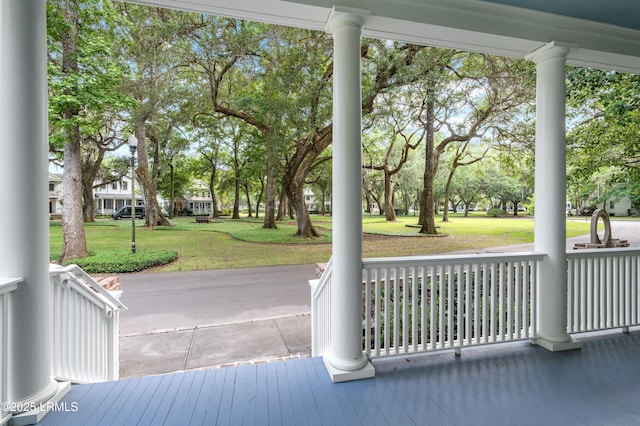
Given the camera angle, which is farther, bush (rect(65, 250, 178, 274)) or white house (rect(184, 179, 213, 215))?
white house (rect(184, 179, 213, 215))

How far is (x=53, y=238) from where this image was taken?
434 inches

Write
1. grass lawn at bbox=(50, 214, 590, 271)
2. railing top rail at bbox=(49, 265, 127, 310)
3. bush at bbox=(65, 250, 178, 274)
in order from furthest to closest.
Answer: grass lawn at bbox=(50, 214, 590, 271) → bush at bbox=(65, 250, 178, 274) → railing top rail at bbox=(49, 265, 127, 310)

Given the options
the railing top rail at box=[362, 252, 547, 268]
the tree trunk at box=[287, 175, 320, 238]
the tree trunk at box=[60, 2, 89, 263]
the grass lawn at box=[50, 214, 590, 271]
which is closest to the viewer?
the railing top rail at box=[362, 252, 547, 268]

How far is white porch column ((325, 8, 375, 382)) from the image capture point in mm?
2156

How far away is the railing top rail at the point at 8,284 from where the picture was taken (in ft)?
5.11

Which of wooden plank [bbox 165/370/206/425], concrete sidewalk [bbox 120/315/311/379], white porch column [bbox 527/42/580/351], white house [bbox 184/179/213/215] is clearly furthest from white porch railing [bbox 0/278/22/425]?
white house [bbox 184/179/213/215]

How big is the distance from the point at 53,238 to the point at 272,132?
9.64 m

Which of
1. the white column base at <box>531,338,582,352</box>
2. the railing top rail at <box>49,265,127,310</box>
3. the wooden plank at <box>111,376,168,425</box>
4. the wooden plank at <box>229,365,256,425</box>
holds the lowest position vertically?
the wooden plank at <box>111,376,168,425</box>

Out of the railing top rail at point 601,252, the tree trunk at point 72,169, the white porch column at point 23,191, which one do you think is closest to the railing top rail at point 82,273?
the white porch column at point 23,191

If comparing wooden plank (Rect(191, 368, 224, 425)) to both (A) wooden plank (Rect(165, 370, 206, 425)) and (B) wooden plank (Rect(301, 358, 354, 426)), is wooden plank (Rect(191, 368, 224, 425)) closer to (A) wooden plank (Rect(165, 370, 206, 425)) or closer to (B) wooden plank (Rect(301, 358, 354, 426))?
(A) wooden plank (Rect(165, 370, 206, 425))

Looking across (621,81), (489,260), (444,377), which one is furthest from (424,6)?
(621,81)

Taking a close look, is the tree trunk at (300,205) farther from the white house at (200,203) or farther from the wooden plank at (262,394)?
the white house at (200,203)

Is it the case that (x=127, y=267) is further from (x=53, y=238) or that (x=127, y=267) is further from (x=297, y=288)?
(x=53, y=238)

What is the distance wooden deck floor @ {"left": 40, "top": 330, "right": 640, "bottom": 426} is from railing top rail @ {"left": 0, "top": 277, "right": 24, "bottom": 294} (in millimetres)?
810
